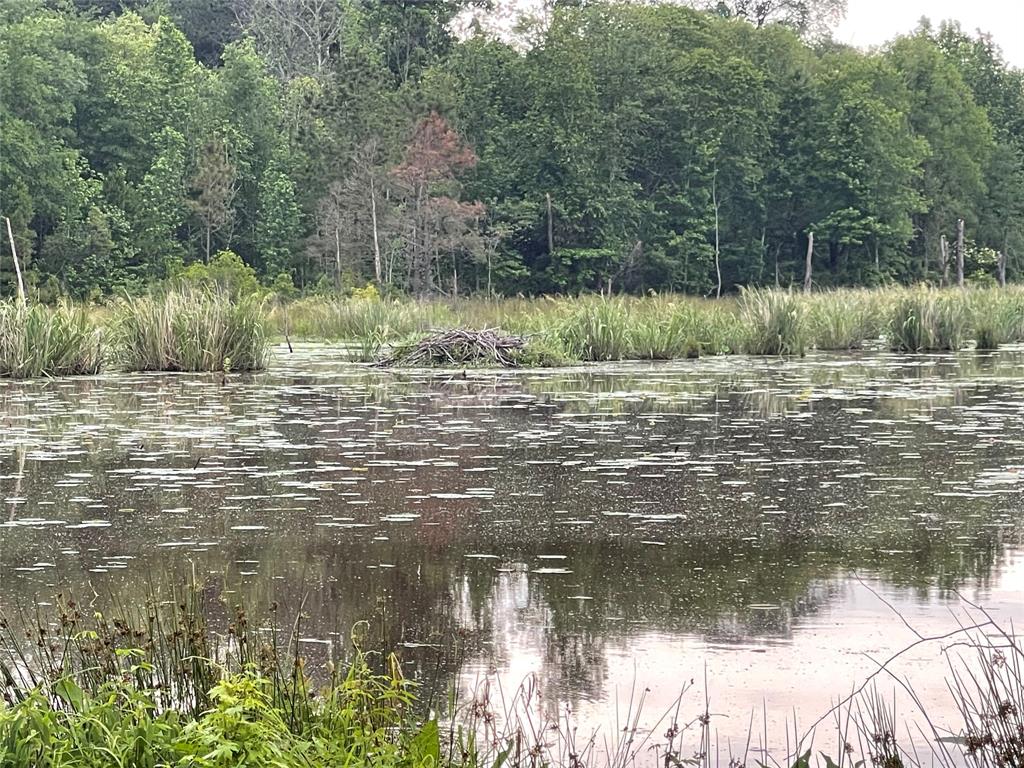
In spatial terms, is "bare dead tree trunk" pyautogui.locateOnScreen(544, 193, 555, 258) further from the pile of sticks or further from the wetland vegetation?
the pile of sticks

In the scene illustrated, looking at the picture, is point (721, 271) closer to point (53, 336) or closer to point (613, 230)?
point (613, 230)

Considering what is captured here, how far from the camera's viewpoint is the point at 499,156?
54500mm

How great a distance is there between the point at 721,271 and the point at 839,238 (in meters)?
4.85

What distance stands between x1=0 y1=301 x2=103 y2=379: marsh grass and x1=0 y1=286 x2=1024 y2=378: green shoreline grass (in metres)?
0.02

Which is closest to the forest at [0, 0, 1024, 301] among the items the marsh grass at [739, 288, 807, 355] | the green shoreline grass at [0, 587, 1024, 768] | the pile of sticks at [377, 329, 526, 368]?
the marsh grass at [739, 288, 807, 355]

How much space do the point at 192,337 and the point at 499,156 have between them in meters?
35.9

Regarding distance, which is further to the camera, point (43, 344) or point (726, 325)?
point (726, 325)

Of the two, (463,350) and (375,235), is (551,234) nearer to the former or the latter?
(375,235)

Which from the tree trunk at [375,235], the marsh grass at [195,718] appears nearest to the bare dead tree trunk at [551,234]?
the tree trunk at [375,235]

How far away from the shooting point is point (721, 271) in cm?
5888

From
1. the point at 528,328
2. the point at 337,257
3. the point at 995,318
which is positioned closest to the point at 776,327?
the point at 528,328

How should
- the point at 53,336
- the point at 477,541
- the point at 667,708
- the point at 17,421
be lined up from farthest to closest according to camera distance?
the point at 53,336, the point at 17,421, the point at 477,541, the point at 667,708

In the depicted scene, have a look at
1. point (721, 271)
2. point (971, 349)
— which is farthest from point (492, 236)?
point (971, 349)

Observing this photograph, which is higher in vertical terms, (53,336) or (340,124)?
(340,124)
